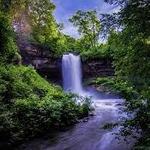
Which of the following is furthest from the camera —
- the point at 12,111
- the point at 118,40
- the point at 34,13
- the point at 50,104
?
the point at 34,13

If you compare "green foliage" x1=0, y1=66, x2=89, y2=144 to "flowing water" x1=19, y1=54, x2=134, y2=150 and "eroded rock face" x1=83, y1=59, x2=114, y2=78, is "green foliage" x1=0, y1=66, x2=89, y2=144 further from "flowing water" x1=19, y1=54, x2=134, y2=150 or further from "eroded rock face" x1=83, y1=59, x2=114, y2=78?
"eroded rock face" x1=83, y1=59, x2=114, y2=78

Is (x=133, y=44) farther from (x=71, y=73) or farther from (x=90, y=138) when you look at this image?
(x=71, y=73)

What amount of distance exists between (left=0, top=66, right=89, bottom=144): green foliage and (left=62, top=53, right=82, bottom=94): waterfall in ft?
38.3

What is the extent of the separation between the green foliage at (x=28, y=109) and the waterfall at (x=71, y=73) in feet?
38.3

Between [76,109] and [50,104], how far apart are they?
1725 millimetres

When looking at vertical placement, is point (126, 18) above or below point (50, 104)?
above

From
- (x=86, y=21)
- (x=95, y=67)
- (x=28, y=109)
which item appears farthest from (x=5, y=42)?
(x=86, y=21)

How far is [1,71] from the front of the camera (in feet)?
62.9

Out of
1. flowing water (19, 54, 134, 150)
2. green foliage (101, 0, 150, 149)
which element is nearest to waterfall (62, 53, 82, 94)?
flowing water (19, 54, 134, 150)

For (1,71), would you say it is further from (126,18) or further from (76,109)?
(126,18)

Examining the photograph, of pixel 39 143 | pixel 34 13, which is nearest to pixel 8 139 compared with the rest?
pixel 39 143

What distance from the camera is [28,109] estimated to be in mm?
15836

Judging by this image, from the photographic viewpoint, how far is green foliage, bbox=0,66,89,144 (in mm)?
14023

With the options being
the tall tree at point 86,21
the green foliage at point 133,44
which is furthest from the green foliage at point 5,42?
the tall tree at point 86,21
